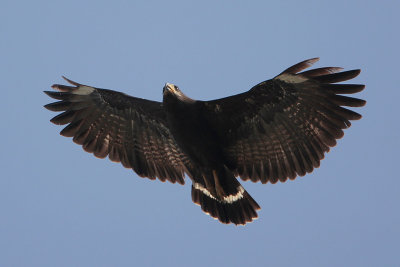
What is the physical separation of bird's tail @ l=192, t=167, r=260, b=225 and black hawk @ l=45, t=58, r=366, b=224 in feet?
0.05

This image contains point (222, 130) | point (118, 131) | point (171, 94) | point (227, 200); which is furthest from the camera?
point (118, 131)

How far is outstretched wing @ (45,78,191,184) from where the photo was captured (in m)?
10.8

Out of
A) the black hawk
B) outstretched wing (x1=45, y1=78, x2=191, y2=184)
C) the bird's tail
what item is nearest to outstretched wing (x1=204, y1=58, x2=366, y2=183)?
the black hawk

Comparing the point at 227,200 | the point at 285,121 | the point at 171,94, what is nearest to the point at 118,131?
the point at 171,94

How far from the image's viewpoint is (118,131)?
36.1 ft

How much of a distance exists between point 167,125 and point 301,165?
2.08 meters

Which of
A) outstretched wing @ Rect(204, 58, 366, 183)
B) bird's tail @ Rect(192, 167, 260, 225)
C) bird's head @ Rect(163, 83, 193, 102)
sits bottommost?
bird's tail @ Rect(192, 167, 260, 225)

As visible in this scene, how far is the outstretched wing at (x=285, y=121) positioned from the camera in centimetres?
956

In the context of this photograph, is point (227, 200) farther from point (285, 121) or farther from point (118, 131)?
point (118, 131)

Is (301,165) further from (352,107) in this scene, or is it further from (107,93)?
(107,93)

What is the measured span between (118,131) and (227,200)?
6.67 feet

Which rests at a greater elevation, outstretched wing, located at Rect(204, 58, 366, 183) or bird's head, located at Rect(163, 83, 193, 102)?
bird's head, located at Rect(163, 83, 193, 102)

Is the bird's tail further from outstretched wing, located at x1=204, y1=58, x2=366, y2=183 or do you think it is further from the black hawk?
outstretched wing, located at x1=204, y1=58, x2=366, y2=183

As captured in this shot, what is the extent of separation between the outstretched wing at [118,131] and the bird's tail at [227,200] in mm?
627
